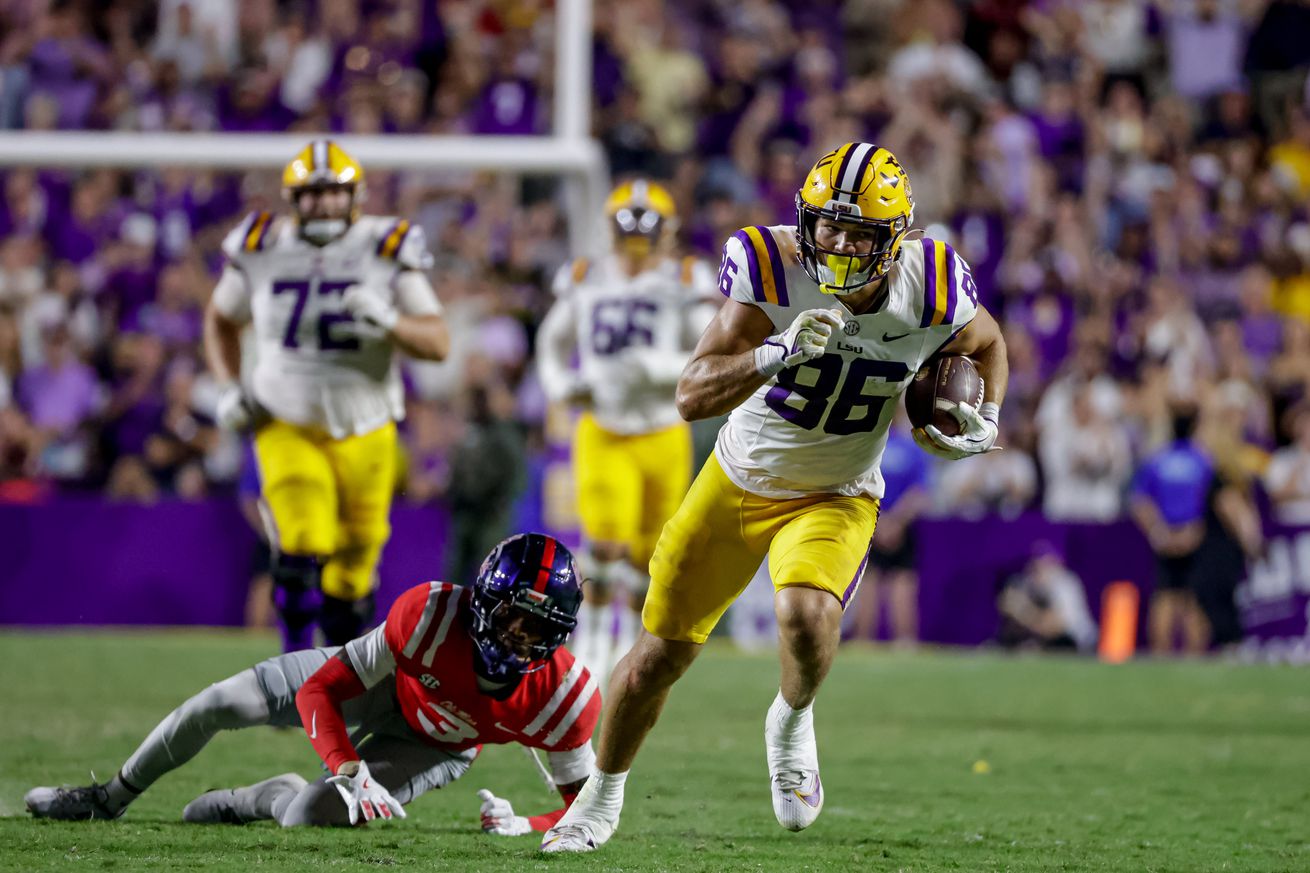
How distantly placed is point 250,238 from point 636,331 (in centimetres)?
202

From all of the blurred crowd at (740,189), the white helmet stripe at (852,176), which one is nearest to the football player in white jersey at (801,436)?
the white helmet stripe at (852,176)

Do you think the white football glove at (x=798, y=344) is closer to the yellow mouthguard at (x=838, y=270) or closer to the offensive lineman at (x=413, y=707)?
the yellow mouthguard at (x=838, y=270)

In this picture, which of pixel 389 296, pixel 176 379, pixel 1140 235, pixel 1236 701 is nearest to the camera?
pixel 389 296

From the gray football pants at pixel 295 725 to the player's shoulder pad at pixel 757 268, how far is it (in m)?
1.36

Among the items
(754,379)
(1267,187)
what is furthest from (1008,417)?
(754,379)

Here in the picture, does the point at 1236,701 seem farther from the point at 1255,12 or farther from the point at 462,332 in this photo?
the point at 1255,12

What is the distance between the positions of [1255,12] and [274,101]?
8.20 metres

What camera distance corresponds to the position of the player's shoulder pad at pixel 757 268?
14.9ft

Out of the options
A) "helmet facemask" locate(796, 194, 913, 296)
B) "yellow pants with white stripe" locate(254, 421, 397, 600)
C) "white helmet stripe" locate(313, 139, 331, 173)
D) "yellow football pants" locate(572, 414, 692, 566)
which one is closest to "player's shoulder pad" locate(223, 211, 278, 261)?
"white helmet stripe" locate(313, 139, 331, 173)

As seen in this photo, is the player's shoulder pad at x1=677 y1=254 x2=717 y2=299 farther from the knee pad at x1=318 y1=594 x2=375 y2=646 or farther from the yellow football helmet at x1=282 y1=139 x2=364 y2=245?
the knee pad at x1=318 y1=594 x2=375 y2=646

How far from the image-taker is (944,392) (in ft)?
14.8

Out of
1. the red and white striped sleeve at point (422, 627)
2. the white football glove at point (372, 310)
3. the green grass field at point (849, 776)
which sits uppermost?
the white football glove at point (372, 310)

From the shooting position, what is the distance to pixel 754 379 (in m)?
4.31

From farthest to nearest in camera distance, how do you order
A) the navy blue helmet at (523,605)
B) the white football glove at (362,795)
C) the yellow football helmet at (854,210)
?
1. the yellow football helmet at (854,210)
2. the navy blue helmet at (523,605)
3. the white football glove at (362,795)
